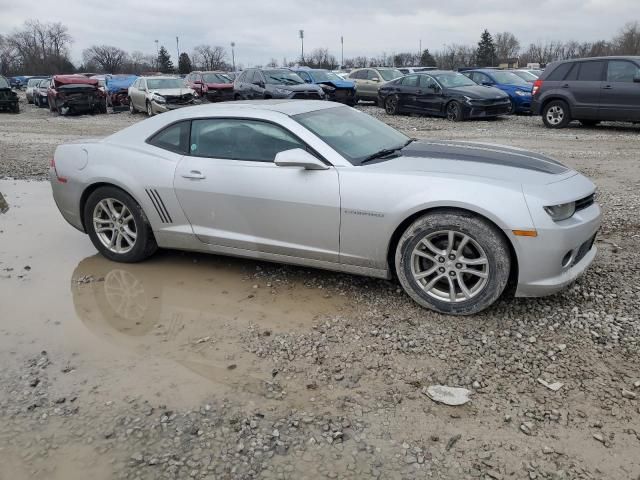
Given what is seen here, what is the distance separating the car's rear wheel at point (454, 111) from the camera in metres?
15.3

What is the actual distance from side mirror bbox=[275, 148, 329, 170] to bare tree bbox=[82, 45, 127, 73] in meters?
94.6

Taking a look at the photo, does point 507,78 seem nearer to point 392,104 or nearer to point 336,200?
point 392,104

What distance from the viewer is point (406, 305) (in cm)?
399

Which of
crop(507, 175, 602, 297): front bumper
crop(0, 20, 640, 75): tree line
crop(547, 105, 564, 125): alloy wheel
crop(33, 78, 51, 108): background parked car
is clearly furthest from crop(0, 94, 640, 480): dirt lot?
crop(0, 20, 640, 75): tree line

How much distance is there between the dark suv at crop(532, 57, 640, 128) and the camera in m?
11.9

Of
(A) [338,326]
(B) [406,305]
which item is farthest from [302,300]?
(B) [406,305]

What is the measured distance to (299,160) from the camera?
3.94 meters

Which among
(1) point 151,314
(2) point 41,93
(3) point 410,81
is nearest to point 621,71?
(3) point 410,81

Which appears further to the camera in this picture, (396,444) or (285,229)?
(285,229)

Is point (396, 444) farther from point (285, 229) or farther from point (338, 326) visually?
point (285, 229)

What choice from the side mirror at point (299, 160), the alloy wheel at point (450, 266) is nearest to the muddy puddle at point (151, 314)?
the alloy wheel at point (450, 266)

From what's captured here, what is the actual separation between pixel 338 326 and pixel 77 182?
115 inches

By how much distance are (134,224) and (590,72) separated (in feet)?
38.3

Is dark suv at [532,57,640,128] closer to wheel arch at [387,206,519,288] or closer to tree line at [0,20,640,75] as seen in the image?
wheel arch at [387,206,519,288]
